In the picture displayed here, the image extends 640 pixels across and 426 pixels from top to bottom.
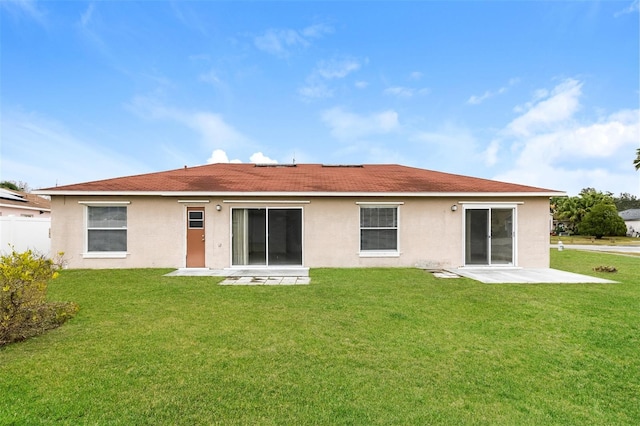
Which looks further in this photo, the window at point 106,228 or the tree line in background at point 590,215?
the tree line in background at point 590,215

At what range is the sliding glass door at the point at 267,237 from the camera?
34.5ft

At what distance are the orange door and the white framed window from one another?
5.45m

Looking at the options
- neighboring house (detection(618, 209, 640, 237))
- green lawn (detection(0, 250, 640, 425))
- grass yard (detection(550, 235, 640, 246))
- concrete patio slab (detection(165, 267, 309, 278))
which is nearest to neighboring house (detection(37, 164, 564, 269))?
concrete patio slab (detection(165, 267, 309, 278))

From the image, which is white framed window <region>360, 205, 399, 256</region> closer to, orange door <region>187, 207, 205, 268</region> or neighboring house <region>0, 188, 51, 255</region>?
orange door <region>187, 207, 205, 268</region>

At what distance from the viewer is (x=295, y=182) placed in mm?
11305

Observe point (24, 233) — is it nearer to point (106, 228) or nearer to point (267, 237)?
point (106, 228)

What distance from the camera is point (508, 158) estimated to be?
63.0ft

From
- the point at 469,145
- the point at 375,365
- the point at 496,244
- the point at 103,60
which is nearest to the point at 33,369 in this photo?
the point at 375,365

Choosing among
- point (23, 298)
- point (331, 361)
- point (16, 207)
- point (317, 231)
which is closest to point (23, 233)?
point (16, 207)

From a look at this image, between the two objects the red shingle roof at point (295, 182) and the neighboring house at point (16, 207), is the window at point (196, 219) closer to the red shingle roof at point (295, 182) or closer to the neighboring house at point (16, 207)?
the red shingle roof at point (295, 182)

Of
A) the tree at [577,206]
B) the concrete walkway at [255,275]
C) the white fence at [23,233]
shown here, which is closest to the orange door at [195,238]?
the concrete walkway at [255,275]

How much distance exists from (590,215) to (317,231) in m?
41.7

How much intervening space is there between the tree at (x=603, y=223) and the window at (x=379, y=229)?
38.9 meters

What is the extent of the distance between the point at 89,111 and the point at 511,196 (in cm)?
2005
